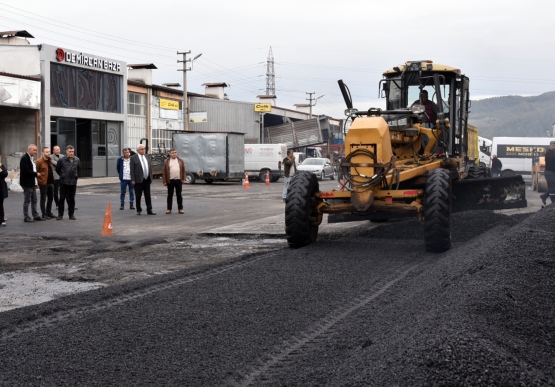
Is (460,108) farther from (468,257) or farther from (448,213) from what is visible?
(468,257)

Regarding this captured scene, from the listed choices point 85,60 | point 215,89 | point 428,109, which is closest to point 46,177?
point 428,109

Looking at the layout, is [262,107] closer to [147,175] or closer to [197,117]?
[197,117]

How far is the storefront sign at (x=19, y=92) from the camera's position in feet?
97.6

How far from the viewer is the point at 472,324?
509 centimetres

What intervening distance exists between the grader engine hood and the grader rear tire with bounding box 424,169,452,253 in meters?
0.85

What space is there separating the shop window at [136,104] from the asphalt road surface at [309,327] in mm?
35481

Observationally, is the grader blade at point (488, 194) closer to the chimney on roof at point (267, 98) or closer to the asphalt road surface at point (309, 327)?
the asphalt road surface at point (309, 327)

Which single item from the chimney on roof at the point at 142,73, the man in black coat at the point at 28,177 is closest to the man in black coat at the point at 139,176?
the man in black coat at the point at 28,177

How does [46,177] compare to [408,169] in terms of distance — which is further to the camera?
[46,177]

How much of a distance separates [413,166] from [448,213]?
174 cm

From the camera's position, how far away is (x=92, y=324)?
6.13 metres

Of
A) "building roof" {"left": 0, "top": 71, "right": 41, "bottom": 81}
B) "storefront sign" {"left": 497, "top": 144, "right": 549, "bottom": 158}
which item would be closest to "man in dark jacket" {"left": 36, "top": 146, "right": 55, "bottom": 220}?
"building roof" {"left": 0, "top": 71, "right": 41, "bottom": 81}

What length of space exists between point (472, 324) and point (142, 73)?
4266 centimetres

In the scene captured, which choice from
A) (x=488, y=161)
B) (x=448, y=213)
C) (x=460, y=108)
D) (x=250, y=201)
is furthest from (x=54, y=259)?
(x=488, y=161)
